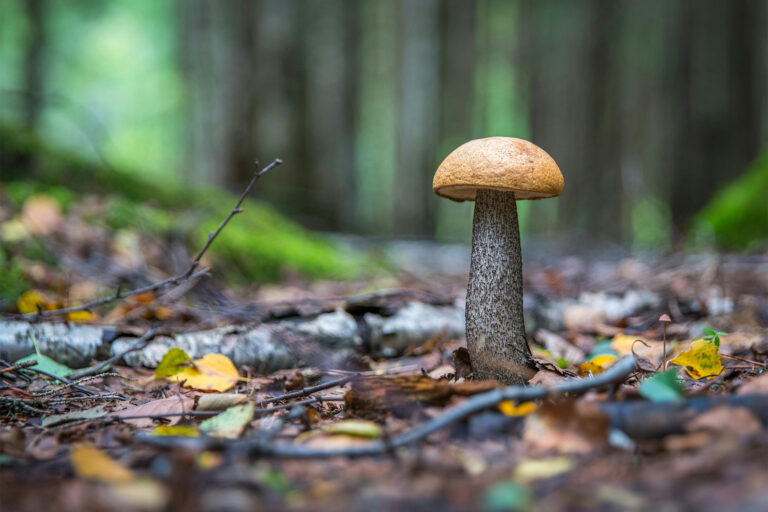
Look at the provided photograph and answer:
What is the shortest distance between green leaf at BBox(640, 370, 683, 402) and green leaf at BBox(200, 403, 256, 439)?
111 cm

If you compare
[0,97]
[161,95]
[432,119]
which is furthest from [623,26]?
[161,95]

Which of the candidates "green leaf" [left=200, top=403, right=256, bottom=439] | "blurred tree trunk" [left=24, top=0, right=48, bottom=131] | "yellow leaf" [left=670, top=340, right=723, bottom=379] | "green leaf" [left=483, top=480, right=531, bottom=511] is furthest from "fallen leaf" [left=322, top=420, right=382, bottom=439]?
"blurred tree trunk" [left=24, top=0, right=48, bottom=131]

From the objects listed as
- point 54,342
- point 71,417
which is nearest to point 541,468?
point 71,417

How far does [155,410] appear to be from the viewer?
1.70 meters

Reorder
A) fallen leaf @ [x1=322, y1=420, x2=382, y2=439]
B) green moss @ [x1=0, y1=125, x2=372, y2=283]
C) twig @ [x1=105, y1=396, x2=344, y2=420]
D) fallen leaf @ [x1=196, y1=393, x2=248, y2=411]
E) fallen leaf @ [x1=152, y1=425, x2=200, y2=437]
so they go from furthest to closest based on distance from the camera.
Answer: green moss @ [x1=0, y1=125, x2=372, y2=283], fallen leaf @ [x1=196, y1=393, x2=248, y2=411], twig @ [x1=105, y1=396, x2=344, y2=420], fallen leaf @ [x1=152, y1=425, x2=200, y2=437], fallen leaf @ [x1=322, y1=420, x2=382, y2=439]

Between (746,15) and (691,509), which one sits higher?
(746,15)

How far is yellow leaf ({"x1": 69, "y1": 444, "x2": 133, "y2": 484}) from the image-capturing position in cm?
107

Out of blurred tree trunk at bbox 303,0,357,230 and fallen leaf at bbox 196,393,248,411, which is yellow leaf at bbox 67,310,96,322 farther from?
blurred tree trunk at bbox 303,0,357,230

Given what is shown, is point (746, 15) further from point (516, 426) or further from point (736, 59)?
point (516, 426)

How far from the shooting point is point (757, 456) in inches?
40.3

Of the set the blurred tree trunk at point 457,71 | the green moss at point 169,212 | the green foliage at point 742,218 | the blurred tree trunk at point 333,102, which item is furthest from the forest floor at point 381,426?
the blurred tree trunk at point 457,71

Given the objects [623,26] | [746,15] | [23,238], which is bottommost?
[23,238]

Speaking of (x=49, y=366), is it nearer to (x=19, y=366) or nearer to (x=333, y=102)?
(x=19, y=366)

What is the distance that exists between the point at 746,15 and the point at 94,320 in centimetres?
1199
